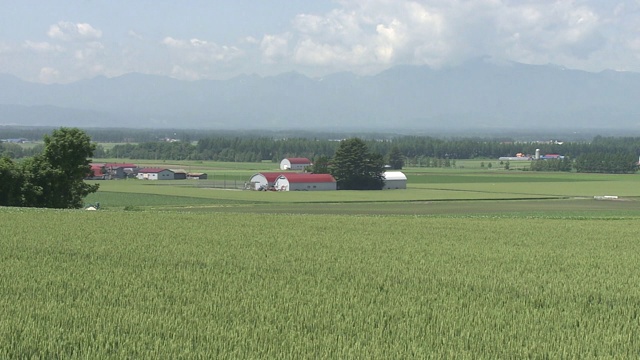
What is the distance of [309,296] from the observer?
53.1ft

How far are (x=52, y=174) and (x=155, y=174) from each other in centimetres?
5779

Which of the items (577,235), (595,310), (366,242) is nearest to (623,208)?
(577,235)

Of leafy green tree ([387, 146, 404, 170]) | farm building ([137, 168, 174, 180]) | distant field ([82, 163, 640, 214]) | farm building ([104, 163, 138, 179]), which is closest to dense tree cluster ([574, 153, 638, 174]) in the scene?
leafy green tree ([387, 146, 404, 170])

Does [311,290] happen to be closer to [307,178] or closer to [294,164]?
[307,178]

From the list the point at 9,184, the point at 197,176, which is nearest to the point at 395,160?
the point at 197,176

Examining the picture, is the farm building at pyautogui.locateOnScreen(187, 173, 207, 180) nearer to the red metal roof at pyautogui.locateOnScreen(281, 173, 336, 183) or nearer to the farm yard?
the red metal roof at pyautogui.locateOnScreen(281, 173, 336, 183)

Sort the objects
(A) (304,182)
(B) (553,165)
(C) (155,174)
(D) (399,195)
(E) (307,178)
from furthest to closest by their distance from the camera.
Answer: (B) (553,165)
(C) (155,174)
(E) (307,178)
(A) (304,182)
(D) (399,195)

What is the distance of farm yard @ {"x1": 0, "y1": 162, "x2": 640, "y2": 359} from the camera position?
12.7 m

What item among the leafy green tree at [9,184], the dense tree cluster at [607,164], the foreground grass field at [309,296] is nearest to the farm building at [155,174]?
the leafy green tree at [9,184]

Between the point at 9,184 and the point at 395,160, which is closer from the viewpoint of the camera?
the point at 9,184

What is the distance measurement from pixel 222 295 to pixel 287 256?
19.9 feet

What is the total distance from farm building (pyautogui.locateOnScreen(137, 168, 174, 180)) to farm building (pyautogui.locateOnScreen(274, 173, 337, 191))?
2455 cm

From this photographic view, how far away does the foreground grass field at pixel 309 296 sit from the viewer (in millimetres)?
12625

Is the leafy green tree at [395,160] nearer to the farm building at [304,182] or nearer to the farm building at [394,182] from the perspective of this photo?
the farm building at [394,182]
